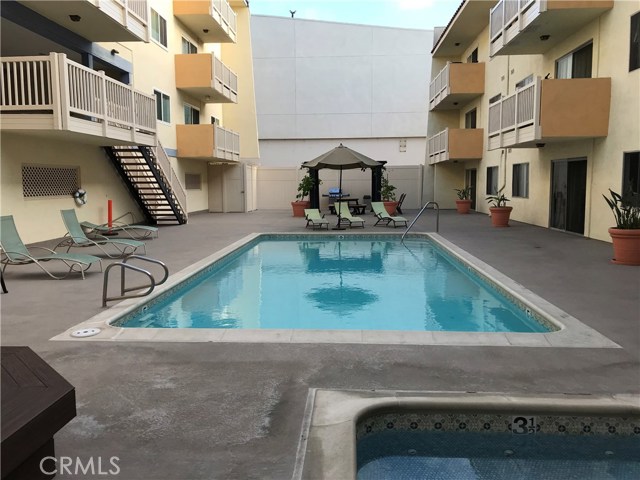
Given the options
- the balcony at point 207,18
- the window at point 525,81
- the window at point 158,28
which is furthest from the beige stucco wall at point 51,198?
the window at point 525,81

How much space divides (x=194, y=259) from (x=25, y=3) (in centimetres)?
705

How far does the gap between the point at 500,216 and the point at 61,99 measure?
1316 centimetres

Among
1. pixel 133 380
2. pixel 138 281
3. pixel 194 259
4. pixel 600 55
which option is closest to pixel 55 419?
pixel 133 380

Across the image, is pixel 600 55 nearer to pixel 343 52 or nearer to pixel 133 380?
pixel 133 380

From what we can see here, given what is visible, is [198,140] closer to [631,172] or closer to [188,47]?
[188,47]

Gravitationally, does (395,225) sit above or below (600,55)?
below

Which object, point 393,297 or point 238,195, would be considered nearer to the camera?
point 393,297

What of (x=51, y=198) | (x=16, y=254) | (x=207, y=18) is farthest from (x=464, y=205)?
(x=16, y=254)

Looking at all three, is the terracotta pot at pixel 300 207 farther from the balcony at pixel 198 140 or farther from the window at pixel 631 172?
the window at pixel 631 172

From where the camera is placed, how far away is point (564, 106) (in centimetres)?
1320

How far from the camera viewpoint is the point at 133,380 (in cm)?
423

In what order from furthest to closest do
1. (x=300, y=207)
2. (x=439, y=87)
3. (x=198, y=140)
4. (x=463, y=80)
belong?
(x=439, y=87) → (x=300, y=207) → (x=463, y=80) → (x=198, y=140)

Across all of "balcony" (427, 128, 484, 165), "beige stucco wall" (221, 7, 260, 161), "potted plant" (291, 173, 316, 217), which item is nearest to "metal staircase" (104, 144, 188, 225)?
"potted plant" (291, 173, 316, 217)

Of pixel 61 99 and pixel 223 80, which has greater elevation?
pixel 223 80
